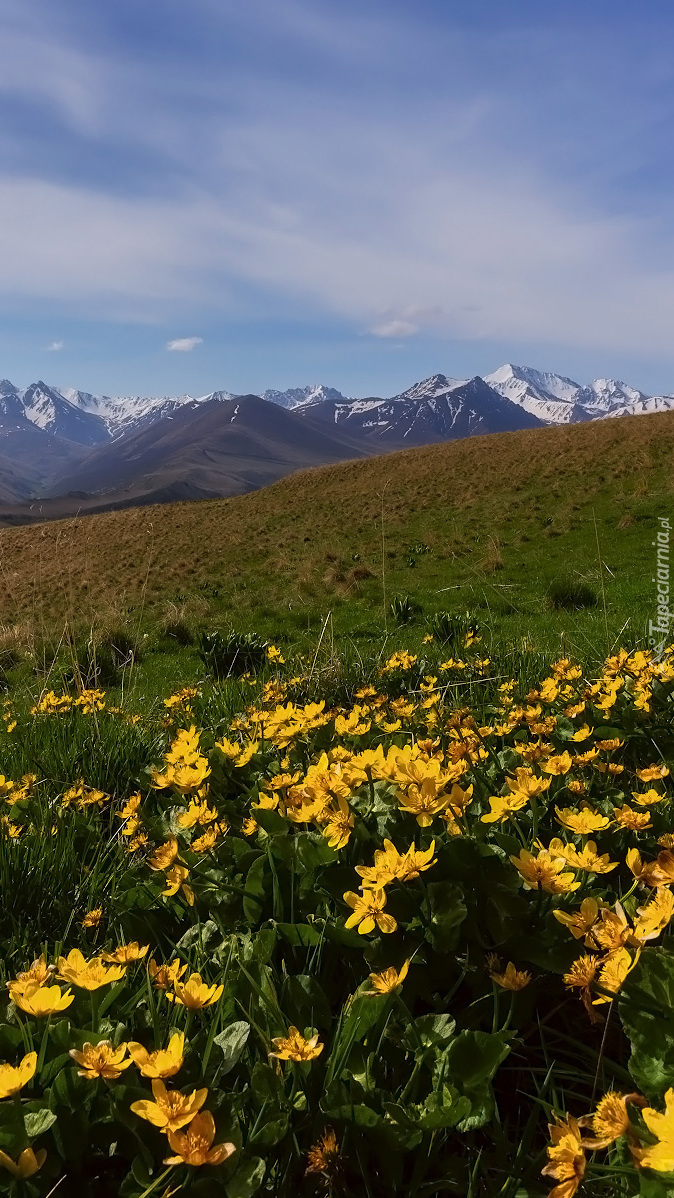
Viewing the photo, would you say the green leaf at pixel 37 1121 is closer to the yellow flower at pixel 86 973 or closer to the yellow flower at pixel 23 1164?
the yellow flower at pixel 23 1164

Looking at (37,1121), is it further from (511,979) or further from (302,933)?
(511,979)

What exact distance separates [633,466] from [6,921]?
2696cm

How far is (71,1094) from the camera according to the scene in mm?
1251

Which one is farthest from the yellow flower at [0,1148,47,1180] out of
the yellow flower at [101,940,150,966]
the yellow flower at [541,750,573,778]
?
the yellow flower at [541,750,573,778]

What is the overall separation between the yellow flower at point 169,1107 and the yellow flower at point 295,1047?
0.70 ft

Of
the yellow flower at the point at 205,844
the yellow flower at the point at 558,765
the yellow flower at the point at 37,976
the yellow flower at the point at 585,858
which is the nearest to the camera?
the yellow flower at the point at 37,976

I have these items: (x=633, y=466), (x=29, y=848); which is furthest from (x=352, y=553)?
(x=29, y=848)

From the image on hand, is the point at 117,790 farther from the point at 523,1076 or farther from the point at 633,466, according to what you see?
the point at 633,466

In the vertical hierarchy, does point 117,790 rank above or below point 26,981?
below

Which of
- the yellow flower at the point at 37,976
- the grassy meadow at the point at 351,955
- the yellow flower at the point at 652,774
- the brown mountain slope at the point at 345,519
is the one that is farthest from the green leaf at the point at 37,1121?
the brown mountain slope at the point at 345,519

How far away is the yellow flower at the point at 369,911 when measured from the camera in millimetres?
1475

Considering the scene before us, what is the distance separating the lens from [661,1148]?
98 cm

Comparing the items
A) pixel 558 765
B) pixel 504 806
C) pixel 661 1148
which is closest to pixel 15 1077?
pixel 661 1148

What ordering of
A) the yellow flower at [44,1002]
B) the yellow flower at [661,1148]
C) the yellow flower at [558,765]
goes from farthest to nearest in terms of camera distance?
the yellow flower at [558,765] < the yellow flower at [44,1002] < the yellow flower at [661,1148]
